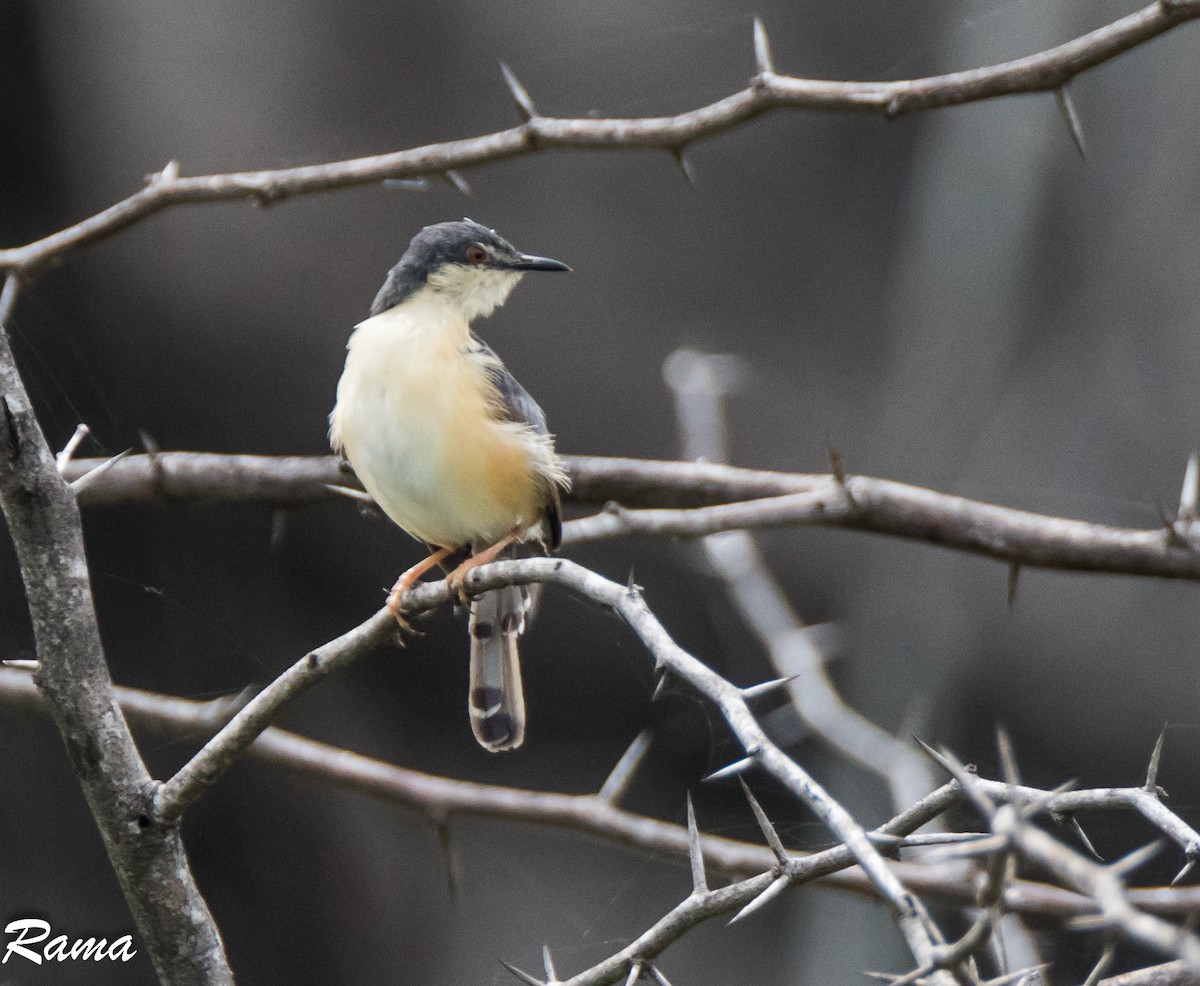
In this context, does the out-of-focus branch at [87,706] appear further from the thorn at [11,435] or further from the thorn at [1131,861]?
the thorn at [1131,861]

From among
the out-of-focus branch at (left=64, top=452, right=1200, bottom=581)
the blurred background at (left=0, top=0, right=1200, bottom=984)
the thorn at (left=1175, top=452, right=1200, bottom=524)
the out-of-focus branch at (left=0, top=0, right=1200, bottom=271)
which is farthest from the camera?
the blurred background at (left=0, top=0, right=1200, bottom=984)

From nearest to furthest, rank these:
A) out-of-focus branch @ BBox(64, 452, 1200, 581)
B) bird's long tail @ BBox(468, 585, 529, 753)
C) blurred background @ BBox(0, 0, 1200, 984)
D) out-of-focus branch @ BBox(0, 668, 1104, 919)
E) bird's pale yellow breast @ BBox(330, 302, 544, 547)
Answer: bird's pale yellow breast @ BBox(330, 302, 544, 547), out-of-focus branch @ BBox(64, 452, 1200, 581), bird's long tail @ BBox(468, 585, 529, 753), out-of-focus branch @ BBox(0, 668, 1104, 919), blurred background @ BBox(0, 0, 1200, 984)

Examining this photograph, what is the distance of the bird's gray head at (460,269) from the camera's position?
312 cm

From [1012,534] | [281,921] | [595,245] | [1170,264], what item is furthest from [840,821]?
[1170,264]

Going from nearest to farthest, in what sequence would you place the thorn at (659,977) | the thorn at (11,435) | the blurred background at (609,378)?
the thorn at (659,977), the thorn at (11,435), the blurred background at (609,378)

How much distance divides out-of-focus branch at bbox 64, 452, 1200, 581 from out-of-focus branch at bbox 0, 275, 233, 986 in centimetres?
101

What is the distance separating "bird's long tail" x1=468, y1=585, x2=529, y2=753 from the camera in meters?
3.03

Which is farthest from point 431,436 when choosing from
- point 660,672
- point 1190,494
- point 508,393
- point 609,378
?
point 609,378

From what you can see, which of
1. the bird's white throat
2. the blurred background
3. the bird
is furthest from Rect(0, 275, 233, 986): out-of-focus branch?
the blurred background

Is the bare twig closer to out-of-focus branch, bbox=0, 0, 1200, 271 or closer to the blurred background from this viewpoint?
the blurred background

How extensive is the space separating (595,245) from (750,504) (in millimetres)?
3609

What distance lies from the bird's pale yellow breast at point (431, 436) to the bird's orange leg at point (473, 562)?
0.03 m

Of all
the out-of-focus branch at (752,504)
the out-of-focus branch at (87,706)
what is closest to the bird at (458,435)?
the out-of-focus branch at (752,504)

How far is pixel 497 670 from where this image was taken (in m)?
3.13
